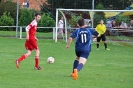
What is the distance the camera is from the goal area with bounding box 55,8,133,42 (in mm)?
32969

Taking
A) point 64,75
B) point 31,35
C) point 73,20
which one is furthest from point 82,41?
point 73,20

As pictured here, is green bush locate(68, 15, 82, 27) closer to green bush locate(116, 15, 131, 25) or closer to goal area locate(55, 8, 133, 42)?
goal area locate(55, 8, 133, 42)

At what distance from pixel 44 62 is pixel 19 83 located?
6.23 metres

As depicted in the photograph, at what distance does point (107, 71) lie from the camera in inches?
619

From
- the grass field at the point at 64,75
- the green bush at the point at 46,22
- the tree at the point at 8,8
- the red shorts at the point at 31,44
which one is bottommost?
the grass field at the point at 64,75

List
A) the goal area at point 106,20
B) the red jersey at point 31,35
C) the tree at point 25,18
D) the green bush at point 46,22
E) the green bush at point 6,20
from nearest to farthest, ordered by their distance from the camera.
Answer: the red jersey at point 31,35 < the goal area at point 106,20 < the green bush at point 46,22 < the tree at point 25,18 < the green bush at point 6,20

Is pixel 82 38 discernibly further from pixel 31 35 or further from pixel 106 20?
pixel 106 20

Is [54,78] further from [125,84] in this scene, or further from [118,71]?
[118,71]

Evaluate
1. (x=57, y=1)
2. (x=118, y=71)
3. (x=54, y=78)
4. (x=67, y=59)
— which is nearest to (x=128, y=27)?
(x=57, y=1)

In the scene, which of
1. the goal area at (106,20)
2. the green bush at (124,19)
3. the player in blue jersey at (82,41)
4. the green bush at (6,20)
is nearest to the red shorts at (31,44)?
the player in blue jersey at (82,41)

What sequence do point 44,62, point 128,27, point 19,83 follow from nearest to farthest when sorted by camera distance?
point 19,83 → point 44,62 → point 128,27

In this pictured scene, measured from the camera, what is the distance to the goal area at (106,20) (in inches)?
1298

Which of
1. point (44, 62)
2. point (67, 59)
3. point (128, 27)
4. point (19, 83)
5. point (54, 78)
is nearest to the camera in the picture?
point (19, 83)

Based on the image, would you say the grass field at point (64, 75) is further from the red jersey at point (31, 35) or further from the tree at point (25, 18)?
the tree at point (25, 18)
